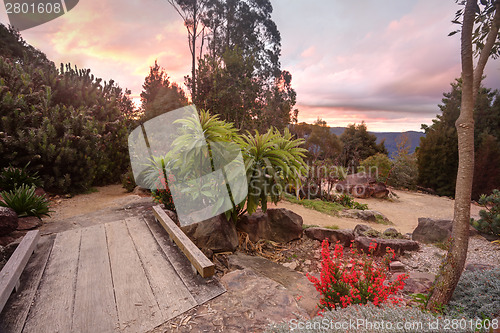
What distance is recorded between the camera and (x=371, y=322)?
1.57 m

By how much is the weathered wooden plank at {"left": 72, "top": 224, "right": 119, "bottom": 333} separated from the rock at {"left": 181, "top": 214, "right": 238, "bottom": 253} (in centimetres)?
118

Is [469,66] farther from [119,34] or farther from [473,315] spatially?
[119,34]

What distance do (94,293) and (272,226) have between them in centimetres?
298

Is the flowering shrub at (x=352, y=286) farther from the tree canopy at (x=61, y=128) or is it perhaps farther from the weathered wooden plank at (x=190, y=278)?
the tree canopy at (x=61, y=128)

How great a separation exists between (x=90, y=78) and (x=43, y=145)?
4.81 m

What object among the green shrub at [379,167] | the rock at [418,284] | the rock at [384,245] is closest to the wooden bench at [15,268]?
the rock at [418,284]

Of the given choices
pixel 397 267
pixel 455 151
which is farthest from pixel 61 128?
pixel 455 151

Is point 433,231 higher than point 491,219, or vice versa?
point 491,219

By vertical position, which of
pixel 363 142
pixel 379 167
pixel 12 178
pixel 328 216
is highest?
pixel 363 142

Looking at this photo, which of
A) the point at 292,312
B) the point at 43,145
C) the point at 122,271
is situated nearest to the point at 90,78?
the point at 43,145

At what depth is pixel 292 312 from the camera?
2088 mm

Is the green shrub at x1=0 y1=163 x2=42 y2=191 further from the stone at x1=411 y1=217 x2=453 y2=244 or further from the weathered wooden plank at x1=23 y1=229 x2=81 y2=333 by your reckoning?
the stone at x1=411 y1=217 x2=453 y2=244

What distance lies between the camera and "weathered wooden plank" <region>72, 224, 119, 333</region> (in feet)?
6.39

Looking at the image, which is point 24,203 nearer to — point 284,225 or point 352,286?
point 284,225
